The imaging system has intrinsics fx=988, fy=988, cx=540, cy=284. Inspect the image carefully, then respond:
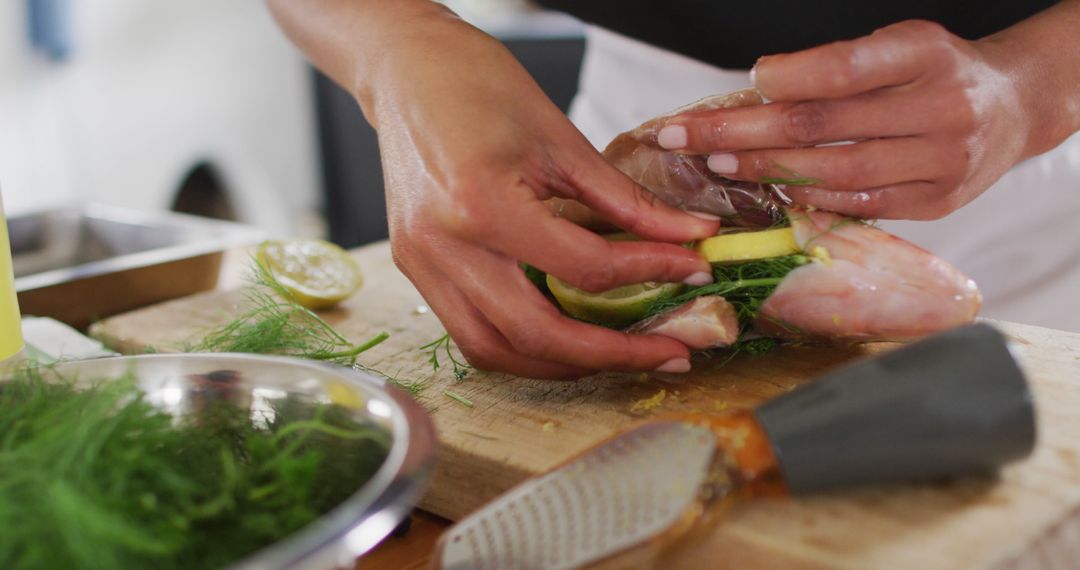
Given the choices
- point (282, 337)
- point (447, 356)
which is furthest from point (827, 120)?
point (282, 337)

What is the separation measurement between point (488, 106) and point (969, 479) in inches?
25.8

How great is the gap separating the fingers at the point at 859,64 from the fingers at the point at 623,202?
196mm

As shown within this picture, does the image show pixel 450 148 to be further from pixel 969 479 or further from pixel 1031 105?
pixel 1031 105

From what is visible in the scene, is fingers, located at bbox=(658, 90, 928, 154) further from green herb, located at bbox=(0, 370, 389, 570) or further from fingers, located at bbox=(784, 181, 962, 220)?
green herb, located at bbox=(0, 370, 389, 570)

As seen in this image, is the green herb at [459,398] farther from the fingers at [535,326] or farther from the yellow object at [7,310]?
the yellow object at [7,310]

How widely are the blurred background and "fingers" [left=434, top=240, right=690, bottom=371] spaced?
2.10 metres

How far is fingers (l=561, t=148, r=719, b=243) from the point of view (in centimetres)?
118

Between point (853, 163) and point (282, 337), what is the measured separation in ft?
2.67

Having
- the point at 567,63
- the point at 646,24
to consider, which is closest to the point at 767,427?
the point at 646,24

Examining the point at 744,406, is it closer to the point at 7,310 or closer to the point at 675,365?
the point at 675,365

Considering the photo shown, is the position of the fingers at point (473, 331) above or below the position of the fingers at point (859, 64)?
below

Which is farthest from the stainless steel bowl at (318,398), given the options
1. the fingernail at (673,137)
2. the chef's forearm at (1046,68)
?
the chef's forearm at (1046,68)

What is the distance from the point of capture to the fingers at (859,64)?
3.81ft

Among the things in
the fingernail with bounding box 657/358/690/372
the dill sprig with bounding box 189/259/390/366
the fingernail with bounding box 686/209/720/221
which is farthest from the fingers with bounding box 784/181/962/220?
the dill sprig with bounding box 189/259/390/366
